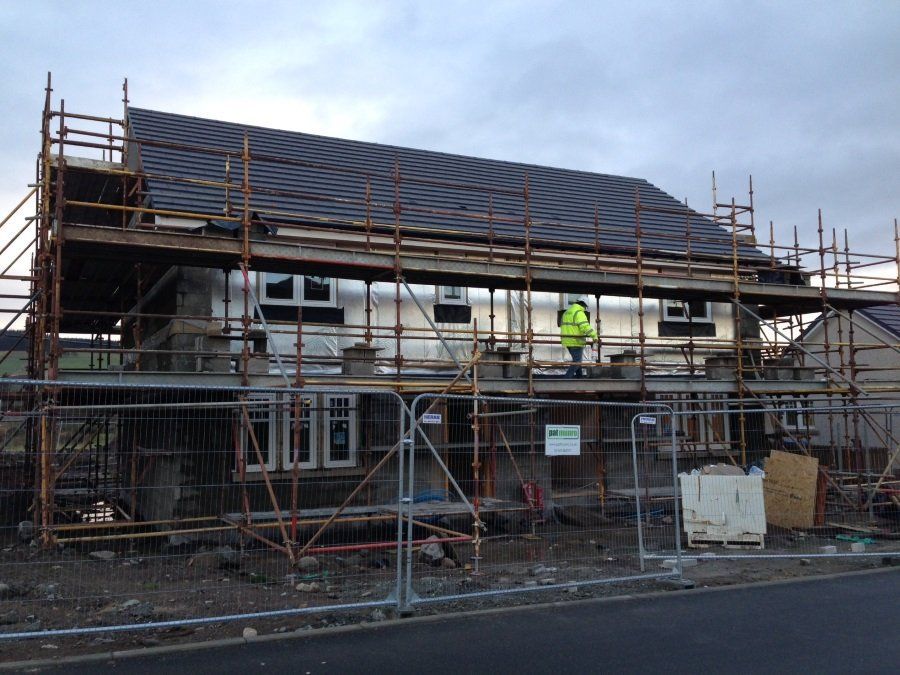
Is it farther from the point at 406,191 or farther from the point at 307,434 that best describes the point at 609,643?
the point at 406,191

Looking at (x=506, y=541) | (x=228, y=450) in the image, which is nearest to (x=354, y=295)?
(x=228, y=450)

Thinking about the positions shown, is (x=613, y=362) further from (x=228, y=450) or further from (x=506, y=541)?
(x=228, y=450)

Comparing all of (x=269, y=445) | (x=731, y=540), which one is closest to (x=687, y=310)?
(x=731, y=540)

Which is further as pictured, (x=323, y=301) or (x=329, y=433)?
(x=323, y=301)

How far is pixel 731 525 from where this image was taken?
12.1 m

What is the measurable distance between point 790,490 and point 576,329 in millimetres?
4639

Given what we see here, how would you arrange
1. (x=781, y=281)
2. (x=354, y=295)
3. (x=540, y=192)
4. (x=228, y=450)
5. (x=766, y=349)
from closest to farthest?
(x=228, y=450), (x=354, y=295), (x=766, y=349), (x=781, y=281), (x=540, y=192)

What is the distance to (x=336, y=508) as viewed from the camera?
1184 cm

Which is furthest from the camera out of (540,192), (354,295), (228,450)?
(540,192)

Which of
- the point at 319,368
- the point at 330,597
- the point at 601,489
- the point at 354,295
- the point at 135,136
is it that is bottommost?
the point at 330,597

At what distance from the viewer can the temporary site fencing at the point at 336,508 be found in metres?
8.33

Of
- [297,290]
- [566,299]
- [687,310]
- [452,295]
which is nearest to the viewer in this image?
[297,290]

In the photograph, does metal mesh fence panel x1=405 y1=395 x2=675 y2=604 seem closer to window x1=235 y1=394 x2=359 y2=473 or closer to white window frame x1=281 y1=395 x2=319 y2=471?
window x1=235 y1=394 x2=359 y2=473

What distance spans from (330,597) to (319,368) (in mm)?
5811
